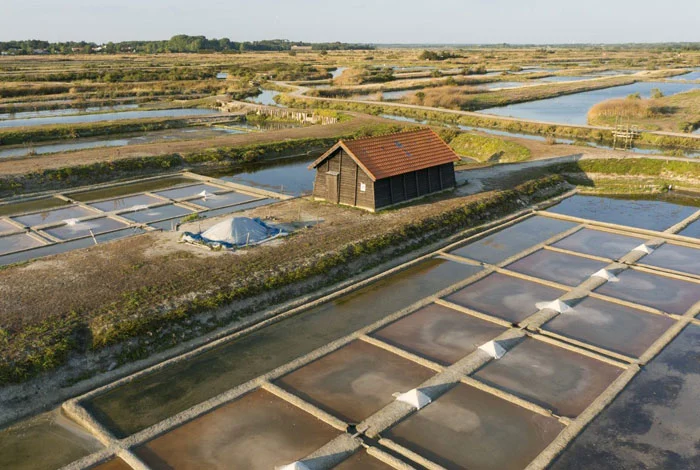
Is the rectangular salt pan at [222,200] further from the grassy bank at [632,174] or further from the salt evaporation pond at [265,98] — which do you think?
the salt evaporation pond at [265,98]

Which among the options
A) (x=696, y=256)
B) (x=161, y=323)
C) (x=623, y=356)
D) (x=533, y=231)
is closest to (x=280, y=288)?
(x=161, y=323)

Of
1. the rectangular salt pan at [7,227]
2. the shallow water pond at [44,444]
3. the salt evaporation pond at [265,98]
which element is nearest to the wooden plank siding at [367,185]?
the rectangular salt pan at [7,227]

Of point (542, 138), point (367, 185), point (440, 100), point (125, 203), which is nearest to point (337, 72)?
point (440, 100)

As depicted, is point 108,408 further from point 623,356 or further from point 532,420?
point 623,356

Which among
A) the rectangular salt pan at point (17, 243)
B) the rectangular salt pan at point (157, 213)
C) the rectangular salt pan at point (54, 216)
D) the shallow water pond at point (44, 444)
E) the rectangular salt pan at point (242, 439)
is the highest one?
Answer: the rectangular salt pan at point (157, 213)

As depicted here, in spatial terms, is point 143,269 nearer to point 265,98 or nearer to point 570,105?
point 265,98

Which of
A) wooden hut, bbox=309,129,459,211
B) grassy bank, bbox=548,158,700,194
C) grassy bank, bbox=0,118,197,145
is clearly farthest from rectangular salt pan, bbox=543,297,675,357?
grassy bank, bbox=0,118,197,145

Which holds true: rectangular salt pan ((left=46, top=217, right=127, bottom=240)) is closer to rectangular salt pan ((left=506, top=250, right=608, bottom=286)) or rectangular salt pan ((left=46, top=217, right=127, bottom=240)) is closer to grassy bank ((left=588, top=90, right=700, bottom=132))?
rectangular salt pan ((left=506, top=250, right=608, bottom=286))
